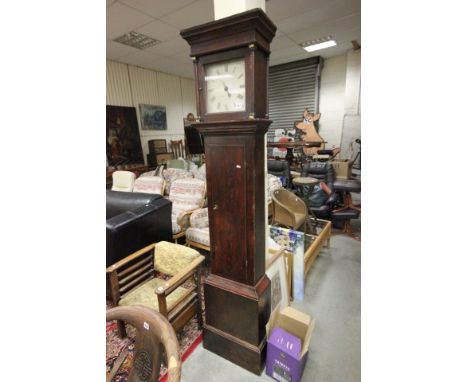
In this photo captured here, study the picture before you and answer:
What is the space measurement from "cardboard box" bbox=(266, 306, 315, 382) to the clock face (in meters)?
1.36

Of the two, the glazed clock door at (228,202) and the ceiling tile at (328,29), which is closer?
the glazed clock door at (228,202)

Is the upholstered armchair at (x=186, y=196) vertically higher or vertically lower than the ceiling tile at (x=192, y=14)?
lower

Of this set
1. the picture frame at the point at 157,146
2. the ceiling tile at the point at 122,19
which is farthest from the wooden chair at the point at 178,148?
the ceiling tile at the point at 122,19

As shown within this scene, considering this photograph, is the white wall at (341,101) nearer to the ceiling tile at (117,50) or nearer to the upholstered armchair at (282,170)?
the upholstered armchair at (282,170)

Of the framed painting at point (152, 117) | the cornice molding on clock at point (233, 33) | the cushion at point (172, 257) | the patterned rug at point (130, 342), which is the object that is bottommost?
the patterned rug at point (130, 342)

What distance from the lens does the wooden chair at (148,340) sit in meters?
0.72

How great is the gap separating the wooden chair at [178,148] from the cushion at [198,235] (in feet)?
13.8

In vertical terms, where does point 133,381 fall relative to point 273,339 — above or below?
above

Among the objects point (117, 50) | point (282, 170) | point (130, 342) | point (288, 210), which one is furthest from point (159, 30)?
Answer: point (130, 342)

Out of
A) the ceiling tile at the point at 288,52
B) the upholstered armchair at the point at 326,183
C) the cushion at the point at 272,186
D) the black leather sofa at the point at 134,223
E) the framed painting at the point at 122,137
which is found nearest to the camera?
the black leather sofa at the point at 134,223
